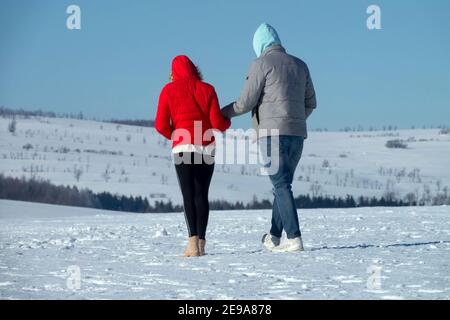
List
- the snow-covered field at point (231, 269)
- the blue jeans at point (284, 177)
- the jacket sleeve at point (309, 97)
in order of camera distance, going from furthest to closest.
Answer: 1. the jacket sleeve at point (309, 97)
2. the blue jeans at point (284, 177)
3. the snow-covered field at point (231, 269)

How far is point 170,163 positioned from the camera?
344 feet

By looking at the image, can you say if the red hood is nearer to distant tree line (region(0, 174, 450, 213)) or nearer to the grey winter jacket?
the grey winter jacket

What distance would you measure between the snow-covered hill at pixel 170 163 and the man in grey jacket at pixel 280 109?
6513 cm

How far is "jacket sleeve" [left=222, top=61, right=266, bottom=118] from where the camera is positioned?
6.61 meters

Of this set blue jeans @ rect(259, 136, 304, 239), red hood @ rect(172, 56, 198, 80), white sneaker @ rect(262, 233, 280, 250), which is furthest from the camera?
white sneaker @ rect(262, 233, 280, 250)

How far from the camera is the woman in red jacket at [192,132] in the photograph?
21.7 ft

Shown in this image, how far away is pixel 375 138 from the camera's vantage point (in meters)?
125

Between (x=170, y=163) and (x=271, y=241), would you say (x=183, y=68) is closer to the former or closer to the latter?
(x=271, y=241)

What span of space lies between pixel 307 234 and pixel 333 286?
4813mm

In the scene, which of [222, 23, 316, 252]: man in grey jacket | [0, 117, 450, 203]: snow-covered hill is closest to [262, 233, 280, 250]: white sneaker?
[222, 23, 316, 252]: man in grey jacket

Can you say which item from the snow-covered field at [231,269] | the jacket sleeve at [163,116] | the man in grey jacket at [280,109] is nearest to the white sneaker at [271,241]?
the snow-covered field at [231,269]

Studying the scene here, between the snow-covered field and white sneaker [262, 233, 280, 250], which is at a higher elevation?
white sneaker [262, 233, 280, 250]

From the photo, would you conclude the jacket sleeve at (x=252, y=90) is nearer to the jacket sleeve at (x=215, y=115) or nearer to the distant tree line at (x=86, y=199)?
the jacket sleeve at (x=215, y=115)
